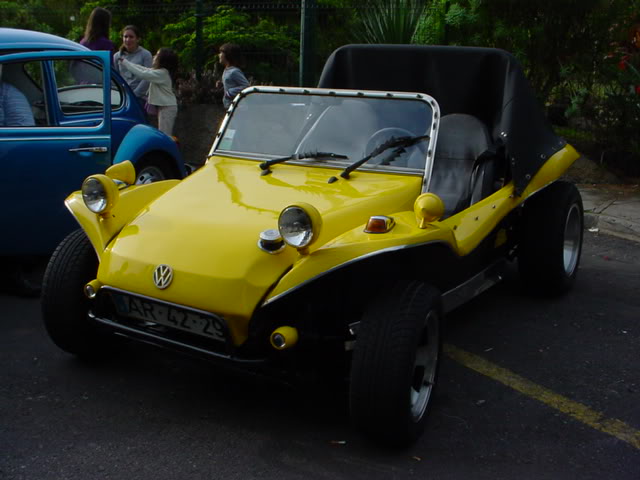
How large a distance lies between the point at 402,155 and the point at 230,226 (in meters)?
1.19

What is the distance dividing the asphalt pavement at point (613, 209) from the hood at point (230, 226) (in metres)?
3.82

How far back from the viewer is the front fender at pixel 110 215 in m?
4.27

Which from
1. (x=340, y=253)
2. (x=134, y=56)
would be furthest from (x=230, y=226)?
(x=134, y=56)

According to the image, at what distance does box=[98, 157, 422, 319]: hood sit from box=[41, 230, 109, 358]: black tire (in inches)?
9.7

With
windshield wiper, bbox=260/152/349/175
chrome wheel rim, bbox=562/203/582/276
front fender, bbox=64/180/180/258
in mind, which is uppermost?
windshield wiper, bbox=260/152/349/175

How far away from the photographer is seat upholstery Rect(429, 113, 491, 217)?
5.30 metres

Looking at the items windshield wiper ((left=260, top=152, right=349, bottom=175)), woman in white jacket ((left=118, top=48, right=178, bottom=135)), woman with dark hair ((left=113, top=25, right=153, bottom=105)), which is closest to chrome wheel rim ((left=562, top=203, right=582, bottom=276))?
windshield wiper ((left=260, top=152, right=349, bottom=175))

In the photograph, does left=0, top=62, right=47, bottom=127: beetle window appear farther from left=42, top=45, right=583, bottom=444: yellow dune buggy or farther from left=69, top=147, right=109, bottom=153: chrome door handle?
left=42, top=45, right=583, bottom=444: yellow dune buggy

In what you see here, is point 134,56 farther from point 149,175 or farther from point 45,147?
point 45,147

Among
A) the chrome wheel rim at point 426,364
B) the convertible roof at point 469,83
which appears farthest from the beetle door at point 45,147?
the chrome wheel rim at point 426,364

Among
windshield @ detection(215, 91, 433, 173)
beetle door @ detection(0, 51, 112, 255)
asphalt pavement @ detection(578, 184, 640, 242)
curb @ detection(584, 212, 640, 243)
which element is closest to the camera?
windshield @ detection(215, 91, 433, 173)

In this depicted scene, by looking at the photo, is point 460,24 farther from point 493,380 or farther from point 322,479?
point 322,479

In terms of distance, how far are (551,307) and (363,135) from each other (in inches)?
74.0

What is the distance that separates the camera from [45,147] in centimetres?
590
